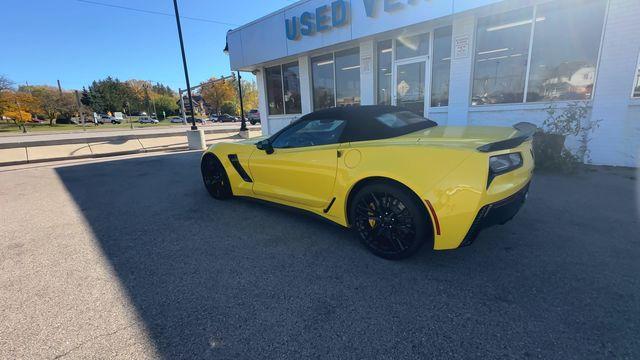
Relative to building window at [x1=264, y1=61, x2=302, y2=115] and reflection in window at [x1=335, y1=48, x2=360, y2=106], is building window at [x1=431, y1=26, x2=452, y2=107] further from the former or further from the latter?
building window at [x1=264, y1=61, x2=302, y2=115]

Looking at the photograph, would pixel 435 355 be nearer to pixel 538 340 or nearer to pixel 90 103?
pixel 538 340

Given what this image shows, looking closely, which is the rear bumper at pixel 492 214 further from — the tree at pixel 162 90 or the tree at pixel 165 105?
the tree at pixel 162 90

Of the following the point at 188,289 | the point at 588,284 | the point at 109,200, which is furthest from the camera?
the point at 109,200

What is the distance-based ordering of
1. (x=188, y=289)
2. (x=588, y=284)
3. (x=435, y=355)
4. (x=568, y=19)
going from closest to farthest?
(x=435, y=355) → (x=588, y=284) → (x=188, y=289) → (x=568, y=19)

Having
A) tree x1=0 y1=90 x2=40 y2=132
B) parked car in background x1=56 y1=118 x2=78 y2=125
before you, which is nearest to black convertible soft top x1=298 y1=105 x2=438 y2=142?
tree x1=0 y1=90 x2=40 y2=132

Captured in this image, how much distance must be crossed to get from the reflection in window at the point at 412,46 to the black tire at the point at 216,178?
6.36 m

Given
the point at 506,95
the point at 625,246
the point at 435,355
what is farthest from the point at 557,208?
the point at 506,95

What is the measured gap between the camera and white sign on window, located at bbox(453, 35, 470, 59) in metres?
7.00

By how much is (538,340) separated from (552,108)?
19.8ft

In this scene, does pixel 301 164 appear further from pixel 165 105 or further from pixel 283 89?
pixel 165 105

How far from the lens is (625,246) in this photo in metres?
2.73

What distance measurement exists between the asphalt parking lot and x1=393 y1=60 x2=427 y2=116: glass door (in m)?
4.96

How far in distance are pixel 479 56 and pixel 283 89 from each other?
25.1 ft

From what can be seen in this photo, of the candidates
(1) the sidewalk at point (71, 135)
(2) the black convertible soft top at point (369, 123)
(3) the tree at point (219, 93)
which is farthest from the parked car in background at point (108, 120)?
(2) the black convertible soft top at point (369, 123)
